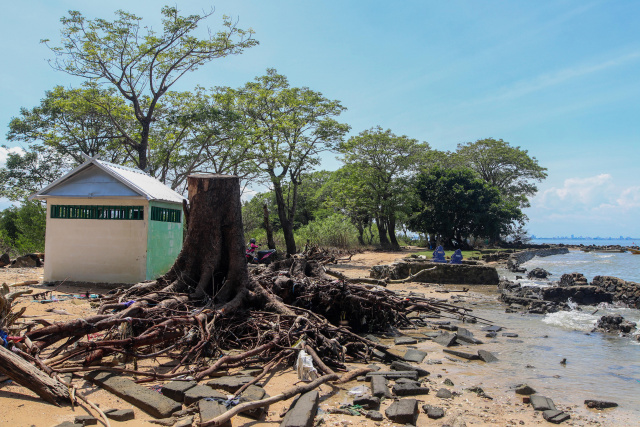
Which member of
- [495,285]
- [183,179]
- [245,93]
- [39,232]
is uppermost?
[245,93]

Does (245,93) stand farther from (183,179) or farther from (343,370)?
(343,370)

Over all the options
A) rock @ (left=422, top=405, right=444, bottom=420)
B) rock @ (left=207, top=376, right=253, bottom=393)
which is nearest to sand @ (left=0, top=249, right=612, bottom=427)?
rock @ (left=422, top=405, right=444, bottom=420)

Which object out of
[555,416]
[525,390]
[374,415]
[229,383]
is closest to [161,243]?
[229,383]

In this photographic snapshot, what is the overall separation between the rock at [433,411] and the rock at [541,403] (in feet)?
4.24

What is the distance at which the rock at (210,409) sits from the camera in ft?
13.8

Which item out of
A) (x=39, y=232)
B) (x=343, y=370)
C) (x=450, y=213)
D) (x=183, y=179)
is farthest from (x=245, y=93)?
(x=343, y=370)

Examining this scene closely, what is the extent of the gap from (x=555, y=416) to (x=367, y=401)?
7.27 ft

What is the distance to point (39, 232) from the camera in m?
23.6

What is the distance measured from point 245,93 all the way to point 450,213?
21655 millimetres

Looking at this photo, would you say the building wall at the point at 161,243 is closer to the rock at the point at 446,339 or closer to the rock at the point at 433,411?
the rock at the point at 446,339

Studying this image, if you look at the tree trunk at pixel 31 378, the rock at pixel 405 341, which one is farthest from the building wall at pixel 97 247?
the tree trunk at pixel 31 378

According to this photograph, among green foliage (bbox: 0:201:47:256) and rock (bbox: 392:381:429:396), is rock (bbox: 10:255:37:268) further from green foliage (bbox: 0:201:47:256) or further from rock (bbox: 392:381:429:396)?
rock (bbox: 392:381:429:396)

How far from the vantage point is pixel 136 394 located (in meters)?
4.70

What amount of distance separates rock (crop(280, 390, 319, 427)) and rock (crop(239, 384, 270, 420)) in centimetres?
33
